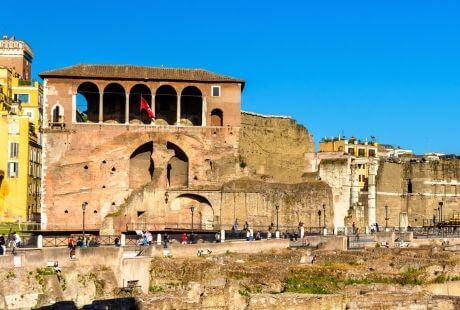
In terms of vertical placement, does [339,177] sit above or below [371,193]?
above

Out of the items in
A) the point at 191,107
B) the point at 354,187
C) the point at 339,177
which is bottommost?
the point at 354,187

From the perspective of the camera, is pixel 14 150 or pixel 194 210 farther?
pixel 14 150

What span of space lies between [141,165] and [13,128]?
35.5 feet

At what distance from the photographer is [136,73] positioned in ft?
226

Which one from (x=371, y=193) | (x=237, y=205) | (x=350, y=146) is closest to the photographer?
(x=237, y=205)

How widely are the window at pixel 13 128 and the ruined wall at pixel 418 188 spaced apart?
32.6 meters

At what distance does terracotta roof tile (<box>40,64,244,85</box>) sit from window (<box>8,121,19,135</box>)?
505cm

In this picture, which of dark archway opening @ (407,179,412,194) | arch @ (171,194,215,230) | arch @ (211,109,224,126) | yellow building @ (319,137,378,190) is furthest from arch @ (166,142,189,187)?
yellow building @ (319,137,378,190)

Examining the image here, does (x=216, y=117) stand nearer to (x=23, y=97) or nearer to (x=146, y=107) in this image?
(x=146, y=107)

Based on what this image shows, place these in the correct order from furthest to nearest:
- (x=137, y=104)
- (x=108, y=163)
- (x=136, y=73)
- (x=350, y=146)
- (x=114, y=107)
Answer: (x=350, y=146), (x=137, y=104), (x=114, y=107), (x=136, y=73), (x=108, y=163)

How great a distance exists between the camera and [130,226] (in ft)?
203

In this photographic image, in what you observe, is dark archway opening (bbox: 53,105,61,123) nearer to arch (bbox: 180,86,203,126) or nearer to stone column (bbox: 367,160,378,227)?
arch (bbox: 180,86,203,126)

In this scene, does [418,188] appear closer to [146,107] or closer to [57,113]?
[146,107]

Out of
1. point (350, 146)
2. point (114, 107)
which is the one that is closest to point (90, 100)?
point (114, 107)
